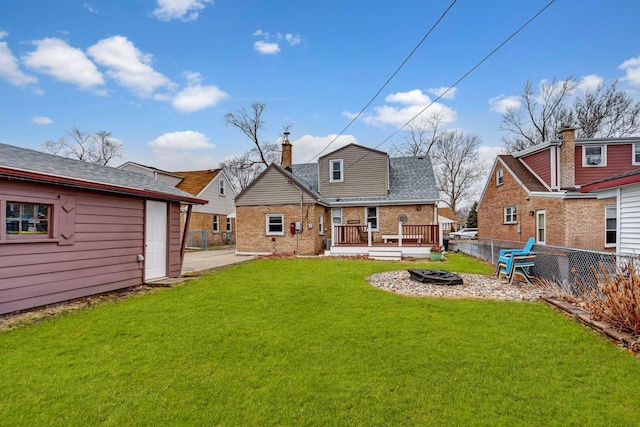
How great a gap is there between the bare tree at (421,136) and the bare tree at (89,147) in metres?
30.8

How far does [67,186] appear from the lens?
21.2 ft

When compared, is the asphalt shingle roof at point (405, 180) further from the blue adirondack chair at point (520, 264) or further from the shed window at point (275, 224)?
the blue adirondack chair at point (520, 264)

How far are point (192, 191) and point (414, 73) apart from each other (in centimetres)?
1942

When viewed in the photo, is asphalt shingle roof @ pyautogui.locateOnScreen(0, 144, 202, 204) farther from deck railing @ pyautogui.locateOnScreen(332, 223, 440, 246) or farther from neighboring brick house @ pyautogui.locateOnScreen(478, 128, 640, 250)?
neighboring brick house @ pyautogui.locateOnScreen(478, 128, 640, 250)

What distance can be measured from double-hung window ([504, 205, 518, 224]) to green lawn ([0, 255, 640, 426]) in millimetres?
13102

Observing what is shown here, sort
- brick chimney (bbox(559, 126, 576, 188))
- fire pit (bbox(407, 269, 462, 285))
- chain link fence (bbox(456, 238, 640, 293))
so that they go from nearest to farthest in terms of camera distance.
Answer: chain link fence (bbox(456, 238, 640, 293)) < fire pit (bbox(407, 269, 462, 285)) < brick chimney (bbox(559, 126, 576, 188))

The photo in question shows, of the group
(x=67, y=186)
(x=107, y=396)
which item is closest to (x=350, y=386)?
(x=107, y=396)

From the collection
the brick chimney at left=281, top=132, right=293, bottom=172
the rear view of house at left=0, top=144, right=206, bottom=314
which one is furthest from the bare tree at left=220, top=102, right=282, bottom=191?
the rear view of house at left=0, top=144, right=206, bottom=314

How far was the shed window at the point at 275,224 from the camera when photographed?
16.6 m

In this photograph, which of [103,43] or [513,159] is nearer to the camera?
[103,43]

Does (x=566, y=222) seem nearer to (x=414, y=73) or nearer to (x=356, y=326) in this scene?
(x=414, y=73)

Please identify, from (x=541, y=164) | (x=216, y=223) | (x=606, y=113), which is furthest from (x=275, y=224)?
(x=606, y=113)

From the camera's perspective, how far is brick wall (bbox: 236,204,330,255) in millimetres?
16078

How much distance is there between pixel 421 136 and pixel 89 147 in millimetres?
35277
